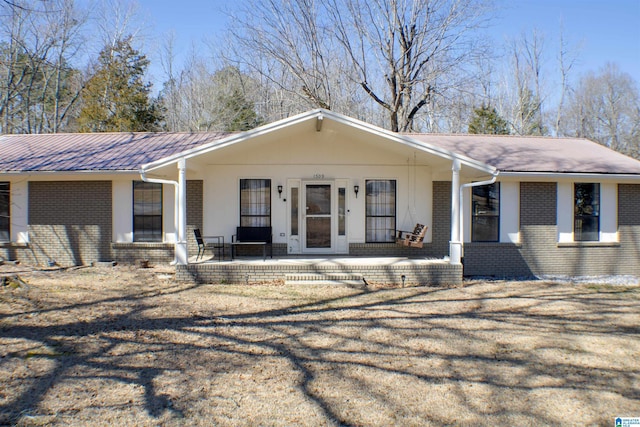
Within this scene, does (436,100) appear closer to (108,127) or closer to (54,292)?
(108,127)

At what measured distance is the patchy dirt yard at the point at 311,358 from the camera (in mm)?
4012

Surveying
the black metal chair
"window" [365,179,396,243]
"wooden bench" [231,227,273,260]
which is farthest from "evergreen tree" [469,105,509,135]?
the black metal chair

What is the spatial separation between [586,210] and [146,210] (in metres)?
11.9

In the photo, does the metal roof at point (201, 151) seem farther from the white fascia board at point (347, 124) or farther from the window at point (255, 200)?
the window at point (255, 200)

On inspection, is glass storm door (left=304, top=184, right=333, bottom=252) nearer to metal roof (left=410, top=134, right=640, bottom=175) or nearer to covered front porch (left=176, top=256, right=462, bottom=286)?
covered front porch (left=176, top=256, right=462, bottom=286)

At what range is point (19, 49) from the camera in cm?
2428

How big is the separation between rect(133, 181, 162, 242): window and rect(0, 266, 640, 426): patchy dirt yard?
10.5 ft

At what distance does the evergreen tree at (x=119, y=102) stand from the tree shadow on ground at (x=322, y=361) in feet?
57.6

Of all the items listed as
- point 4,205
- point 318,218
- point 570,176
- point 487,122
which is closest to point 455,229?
point 318,218

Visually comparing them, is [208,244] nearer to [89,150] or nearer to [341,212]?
[341,212]

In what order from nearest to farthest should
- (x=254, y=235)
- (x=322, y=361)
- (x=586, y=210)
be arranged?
(x=322, y=361), (x=254, y=235), (x=586, y=210)

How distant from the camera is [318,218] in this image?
11969 millimetres

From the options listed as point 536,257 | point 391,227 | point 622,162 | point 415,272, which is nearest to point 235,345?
point 415,272

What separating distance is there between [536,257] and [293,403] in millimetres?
9750
